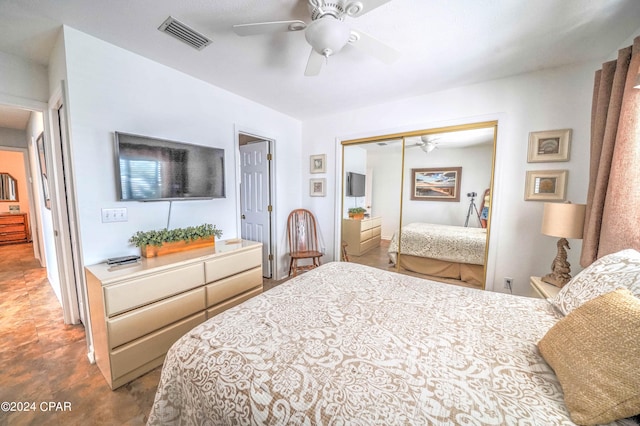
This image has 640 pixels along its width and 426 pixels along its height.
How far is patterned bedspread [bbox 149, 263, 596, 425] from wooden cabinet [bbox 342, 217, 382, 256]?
1.92m

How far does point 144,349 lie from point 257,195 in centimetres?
225

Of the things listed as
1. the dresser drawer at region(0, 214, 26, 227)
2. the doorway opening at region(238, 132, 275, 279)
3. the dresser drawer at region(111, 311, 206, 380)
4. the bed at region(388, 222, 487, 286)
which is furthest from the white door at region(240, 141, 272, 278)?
the dresser drawer at region(0, 214, 26, 227)

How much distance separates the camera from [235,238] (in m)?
2.81

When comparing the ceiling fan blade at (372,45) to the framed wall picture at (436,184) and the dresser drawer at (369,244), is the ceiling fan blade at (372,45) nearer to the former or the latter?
the framed wall picture at (436,184)

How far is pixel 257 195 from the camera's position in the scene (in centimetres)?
352

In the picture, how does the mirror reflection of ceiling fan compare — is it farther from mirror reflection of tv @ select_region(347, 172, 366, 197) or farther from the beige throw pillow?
the beige throw pillow

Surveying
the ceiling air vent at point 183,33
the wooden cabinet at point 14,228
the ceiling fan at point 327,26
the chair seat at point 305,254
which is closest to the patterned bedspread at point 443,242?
the chair seat at point 305,254

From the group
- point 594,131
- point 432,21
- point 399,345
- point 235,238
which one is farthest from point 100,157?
point 594,131

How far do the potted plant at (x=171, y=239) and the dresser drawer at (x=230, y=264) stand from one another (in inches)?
12.5

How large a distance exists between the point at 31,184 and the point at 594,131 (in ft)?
23.4

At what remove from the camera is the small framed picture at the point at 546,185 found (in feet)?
6.78

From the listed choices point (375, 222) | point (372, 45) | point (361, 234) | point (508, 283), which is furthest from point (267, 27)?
point (508, 283)

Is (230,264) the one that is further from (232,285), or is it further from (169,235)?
(169,235)

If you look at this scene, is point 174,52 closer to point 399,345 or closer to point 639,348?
point 399,345
